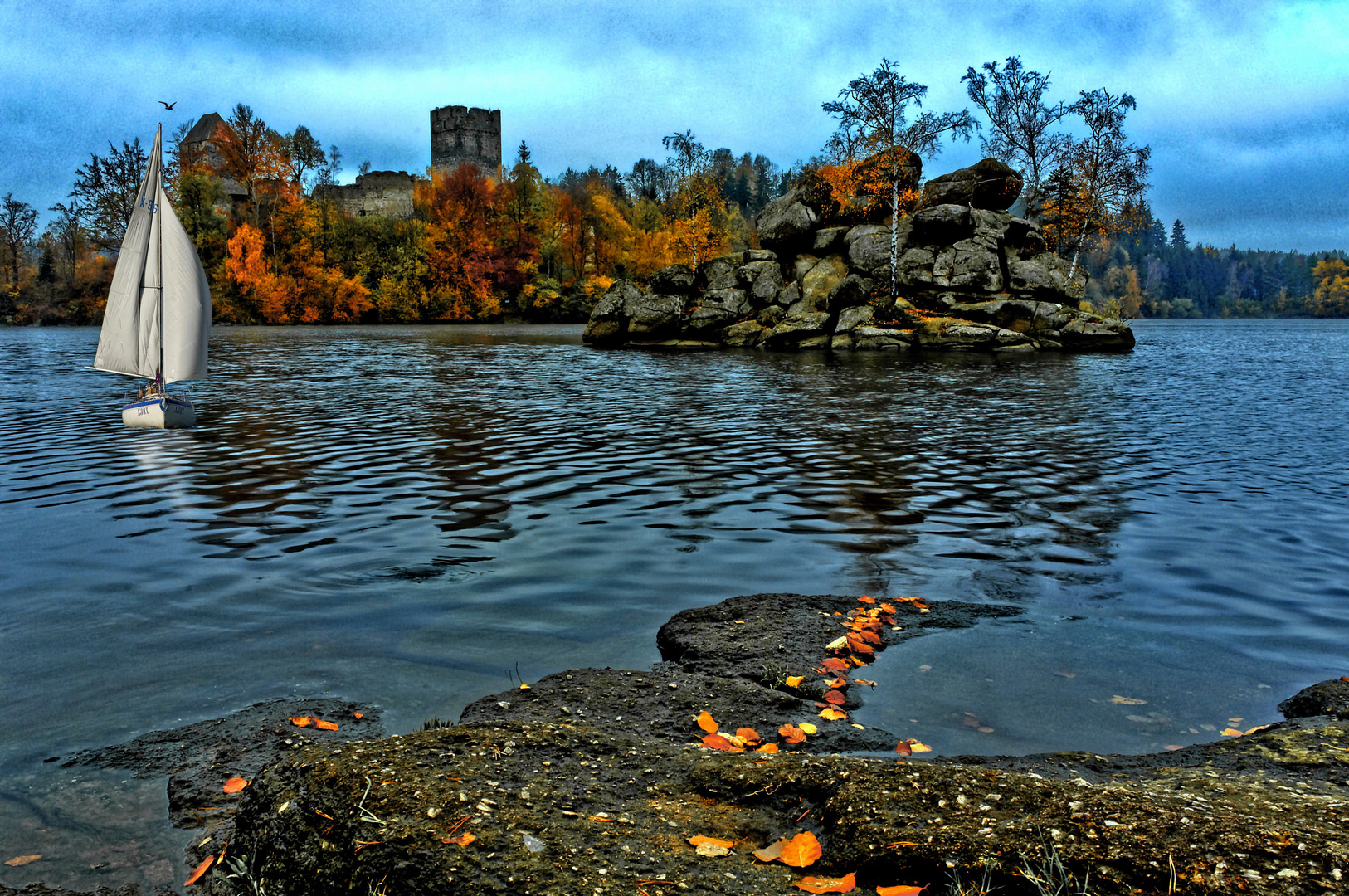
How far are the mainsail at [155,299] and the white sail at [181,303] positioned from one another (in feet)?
0.06

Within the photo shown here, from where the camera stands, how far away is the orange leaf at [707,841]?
304 centimetres

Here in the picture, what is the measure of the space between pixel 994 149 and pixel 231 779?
53.6m

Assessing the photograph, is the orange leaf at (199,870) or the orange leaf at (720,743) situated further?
the orange leaf at (720,743)

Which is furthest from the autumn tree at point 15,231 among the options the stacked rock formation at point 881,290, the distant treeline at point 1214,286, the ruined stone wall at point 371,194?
the distant treeline at point 1214,286

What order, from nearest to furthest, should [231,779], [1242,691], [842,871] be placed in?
[842,871], [231,779], [1242,691]

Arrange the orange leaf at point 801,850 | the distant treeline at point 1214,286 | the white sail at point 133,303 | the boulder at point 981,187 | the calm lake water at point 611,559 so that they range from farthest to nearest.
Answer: the distant treeline at point 1214,286
the boulder at point 981,187
the white sail at point 133,303
the calm lake water at point 611,559
the orange leaf at point 801,850

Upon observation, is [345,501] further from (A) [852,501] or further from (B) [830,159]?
(B) [830,159]

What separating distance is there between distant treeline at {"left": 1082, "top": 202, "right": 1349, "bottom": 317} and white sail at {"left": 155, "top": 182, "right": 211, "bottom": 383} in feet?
512

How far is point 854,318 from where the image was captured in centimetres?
4259

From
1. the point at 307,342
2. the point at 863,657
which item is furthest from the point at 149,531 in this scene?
the point at 307,342

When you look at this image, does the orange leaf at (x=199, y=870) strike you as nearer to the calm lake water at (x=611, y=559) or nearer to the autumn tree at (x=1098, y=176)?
the calm lake water at (x=611, y=559)

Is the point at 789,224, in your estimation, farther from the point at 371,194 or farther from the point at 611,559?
the point at 371,194

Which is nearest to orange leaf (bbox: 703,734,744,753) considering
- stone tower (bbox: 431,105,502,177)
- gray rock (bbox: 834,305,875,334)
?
gray rock (bbox: 834,305,875,334)

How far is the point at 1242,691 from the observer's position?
17.6ft
